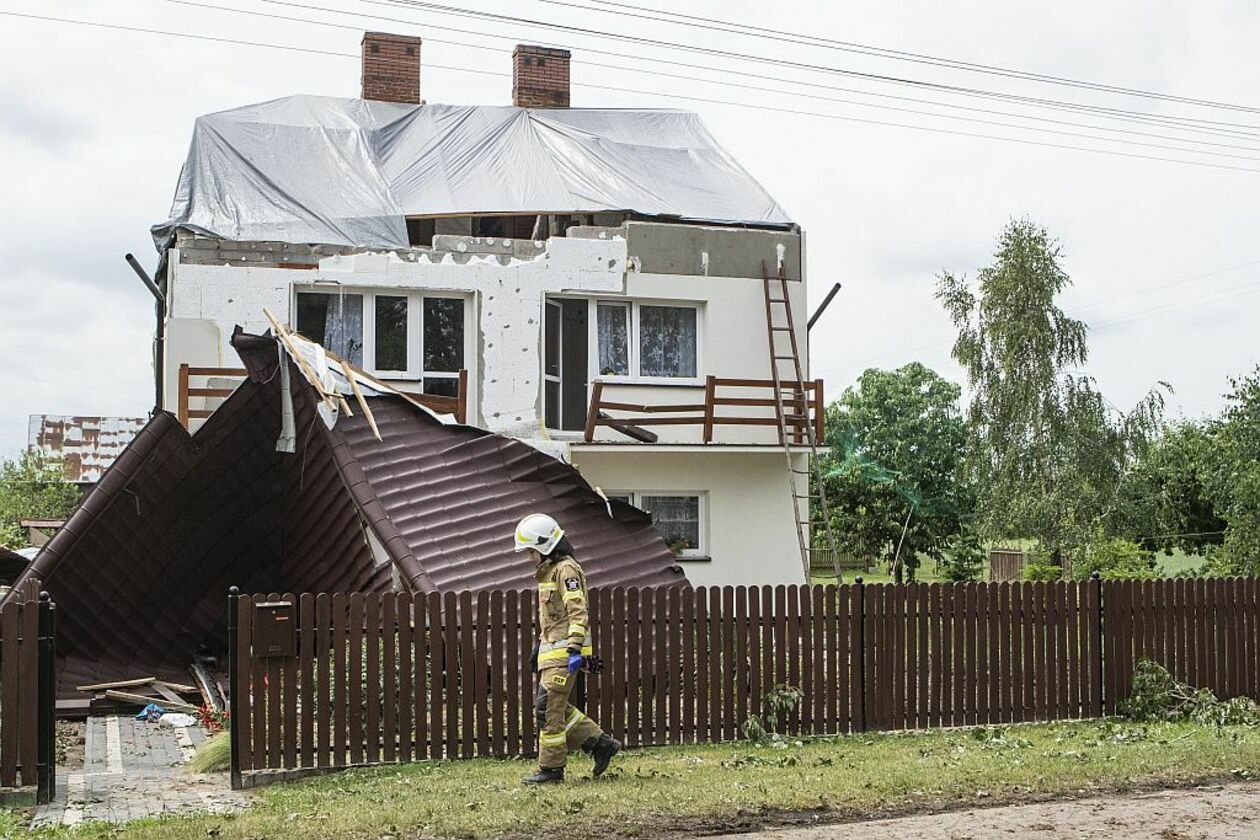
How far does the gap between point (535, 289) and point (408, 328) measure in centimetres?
205

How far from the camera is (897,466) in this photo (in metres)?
53.4

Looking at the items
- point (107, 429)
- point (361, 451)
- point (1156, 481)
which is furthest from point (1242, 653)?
point (107, 429)

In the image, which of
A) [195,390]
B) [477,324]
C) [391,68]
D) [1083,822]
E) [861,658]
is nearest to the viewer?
[1083,822]

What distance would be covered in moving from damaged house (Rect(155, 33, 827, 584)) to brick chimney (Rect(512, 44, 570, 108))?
143 centimetres

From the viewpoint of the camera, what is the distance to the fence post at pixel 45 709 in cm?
902

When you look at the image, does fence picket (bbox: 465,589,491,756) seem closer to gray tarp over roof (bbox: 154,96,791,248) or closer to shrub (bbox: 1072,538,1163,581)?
gray tarp over roof (bbox: 154,96,791,248)

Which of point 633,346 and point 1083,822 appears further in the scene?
point 633,346

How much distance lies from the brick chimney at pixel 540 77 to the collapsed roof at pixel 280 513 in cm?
1237

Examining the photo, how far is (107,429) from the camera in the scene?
61.1 m

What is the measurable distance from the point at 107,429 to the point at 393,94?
41128 millimetres

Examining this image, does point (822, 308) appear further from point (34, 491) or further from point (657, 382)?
point (34, 491)

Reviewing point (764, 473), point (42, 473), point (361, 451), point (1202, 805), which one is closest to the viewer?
point (1202, 805)

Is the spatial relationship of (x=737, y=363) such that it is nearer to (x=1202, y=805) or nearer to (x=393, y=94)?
(x=393, y=94)

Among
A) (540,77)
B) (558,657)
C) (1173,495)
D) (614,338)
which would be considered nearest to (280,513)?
(558,657)
